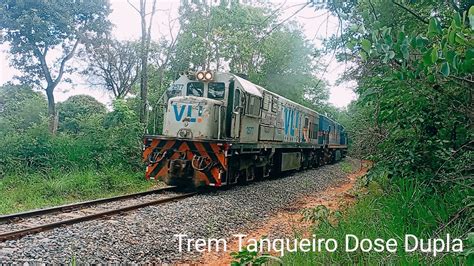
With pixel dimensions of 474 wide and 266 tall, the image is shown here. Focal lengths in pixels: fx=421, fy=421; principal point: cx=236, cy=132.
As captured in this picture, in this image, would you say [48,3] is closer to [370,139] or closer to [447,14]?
[370,139]

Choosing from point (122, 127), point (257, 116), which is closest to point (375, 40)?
point (257, 116)

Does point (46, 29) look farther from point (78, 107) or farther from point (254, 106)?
point (254, 106)

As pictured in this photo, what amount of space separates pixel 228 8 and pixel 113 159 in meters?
9.30

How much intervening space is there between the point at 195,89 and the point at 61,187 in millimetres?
4129

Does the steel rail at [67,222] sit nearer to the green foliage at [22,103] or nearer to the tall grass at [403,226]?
the tall grass at [403,226]

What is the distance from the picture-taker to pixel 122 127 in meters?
14.4

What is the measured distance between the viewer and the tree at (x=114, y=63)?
26969mm

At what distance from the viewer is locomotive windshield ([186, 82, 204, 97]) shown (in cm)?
1117

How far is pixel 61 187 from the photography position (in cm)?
1015

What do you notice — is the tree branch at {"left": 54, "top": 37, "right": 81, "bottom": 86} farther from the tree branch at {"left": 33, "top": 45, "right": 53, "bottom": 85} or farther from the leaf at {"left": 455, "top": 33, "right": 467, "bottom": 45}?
the leaf at {"left": 455, "top": 33, "right": 467, "bottom": 45}

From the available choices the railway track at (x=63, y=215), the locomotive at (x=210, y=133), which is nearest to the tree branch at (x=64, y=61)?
the locomotive at (x=210, y=133)

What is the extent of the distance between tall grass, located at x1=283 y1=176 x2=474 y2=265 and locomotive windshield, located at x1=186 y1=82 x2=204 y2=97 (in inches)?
239

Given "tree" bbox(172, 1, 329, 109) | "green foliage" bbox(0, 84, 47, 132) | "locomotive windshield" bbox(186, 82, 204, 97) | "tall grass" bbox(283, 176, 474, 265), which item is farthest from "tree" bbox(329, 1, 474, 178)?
"green foliage" bbox(0, 84, 47, 132)

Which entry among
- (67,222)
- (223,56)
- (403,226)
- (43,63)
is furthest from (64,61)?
(403,226)
